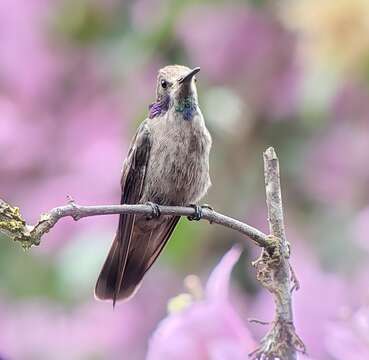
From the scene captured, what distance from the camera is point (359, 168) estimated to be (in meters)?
1.48

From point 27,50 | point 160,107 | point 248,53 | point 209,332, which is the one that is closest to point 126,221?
point 160,107

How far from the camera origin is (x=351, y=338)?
592 millimetres

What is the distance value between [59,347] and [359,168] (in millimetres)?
550

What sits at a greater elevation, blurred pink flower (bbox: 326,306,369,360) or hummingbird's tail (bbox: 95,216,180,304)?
hummingbird's tail (bbox: 95,216,180,304)

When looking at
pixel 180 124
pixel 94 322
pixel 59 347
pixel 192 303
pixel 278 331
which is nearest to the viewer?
pixel 278 331

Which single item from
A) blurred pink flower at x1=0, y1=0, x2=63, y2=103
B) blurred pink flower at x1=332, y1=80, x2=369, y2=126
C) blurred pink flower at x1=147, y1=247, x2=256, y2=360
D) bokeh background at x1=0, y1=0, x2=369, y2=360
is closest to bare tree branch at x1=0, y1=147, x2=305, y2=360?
blurred pink flower at x1=147, y1=247, x2=256, y2=360

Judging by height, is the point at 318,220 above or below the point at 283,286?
above

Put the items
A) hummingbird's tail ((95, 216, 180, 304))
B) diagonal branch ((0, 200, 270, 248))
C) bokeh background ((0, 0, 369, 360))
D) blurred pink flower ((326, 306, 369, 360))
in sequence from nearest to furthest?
1. diagonal branch ((0, 200, 270, 248))
2. blurred pink flower ((326, 306, 369, 360))
3. hummingbird's tail ((95, 216, 180, 304))
4. bokeh background ((0, 0, 369, 360))

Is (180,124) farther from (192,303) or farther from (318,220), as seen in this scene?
(318,220)

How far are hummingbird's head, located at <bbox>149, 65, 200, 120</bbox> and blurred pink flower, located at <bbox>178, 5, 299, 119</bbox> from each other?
1.50 feet

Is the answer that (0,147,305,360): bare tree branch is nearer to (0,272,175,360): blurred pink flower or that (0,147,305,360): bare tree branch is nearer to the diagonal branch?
the diagonal branch

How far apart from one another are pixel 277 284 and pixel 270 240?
22mm

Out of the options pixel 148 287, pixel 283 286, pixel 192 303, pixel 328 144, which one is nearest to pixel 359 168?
pixel 328 144

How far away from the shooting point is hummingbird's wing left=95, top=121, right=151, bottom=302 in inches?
33.3
